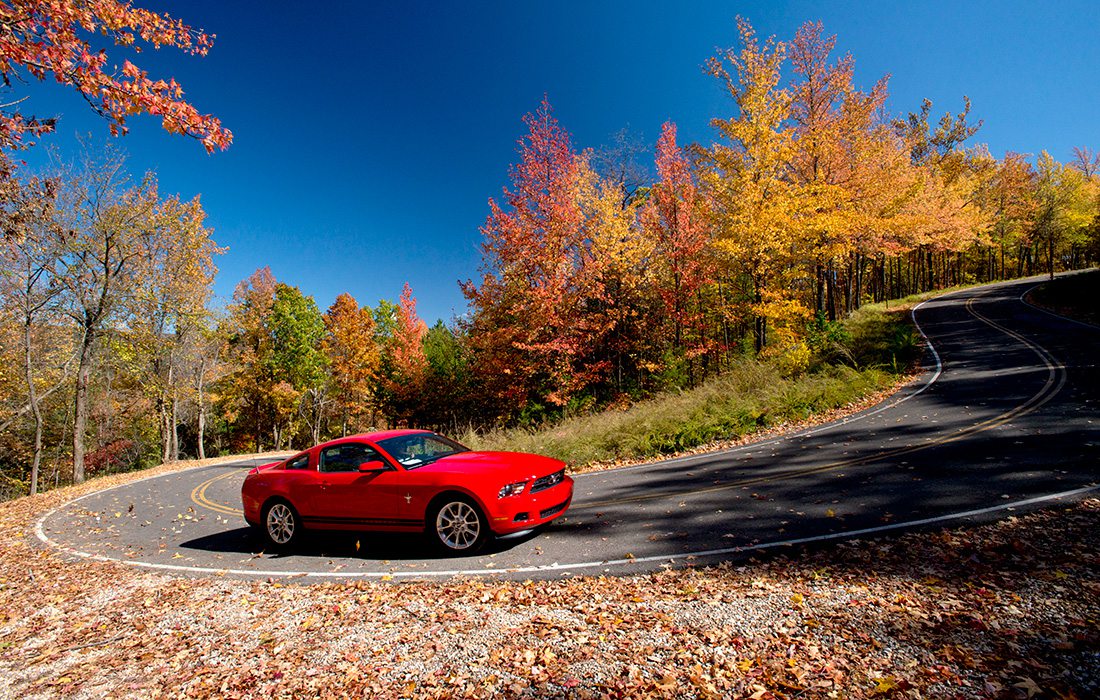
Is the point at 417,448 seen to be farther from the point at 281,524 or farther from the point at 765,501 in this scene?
the point at 765,501

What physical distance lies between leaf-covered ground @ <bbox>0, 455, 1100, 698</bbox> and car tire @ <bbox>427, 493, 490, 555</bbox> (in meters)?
0.87

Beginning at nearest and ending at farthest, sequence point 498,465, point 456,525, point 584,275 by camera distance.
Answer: point 456,525 → point 498,465 → point 584,275

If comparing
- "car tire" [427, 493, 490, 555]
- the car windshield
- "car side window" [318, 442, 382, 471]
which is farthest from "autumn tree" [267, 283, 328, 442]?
"car tire" [427, 493, 490, 555]

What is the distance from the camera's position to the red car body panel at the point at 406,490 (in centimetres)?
615

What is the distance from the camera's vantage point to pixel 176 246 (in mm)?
25281

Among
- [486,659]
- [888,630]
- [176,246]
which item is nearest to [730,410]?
[888,630]

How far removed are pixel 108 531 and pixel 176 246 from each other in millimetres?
20137

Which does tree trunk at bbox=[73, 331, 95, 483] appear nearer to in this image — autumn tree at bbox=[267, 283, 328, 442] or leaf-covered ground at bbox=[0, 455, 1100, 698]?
autumn tree at bbox=[267, 283, 328, 442]

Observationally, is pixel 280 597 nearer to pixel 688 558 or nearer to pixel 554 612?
pixel 554 612

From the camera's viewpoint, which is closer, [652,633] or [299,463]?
[652,633]

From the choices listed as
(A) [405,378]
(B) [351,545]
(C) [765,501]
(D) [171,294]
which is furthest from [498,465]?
(D) [171,294]

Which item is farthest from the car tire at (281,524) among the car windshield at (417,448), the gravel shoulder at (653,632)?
the car windshield at (417,448)

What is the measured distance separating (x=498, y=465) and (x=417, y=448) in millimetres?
1532

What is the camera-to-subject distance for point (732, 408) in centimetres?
1389
